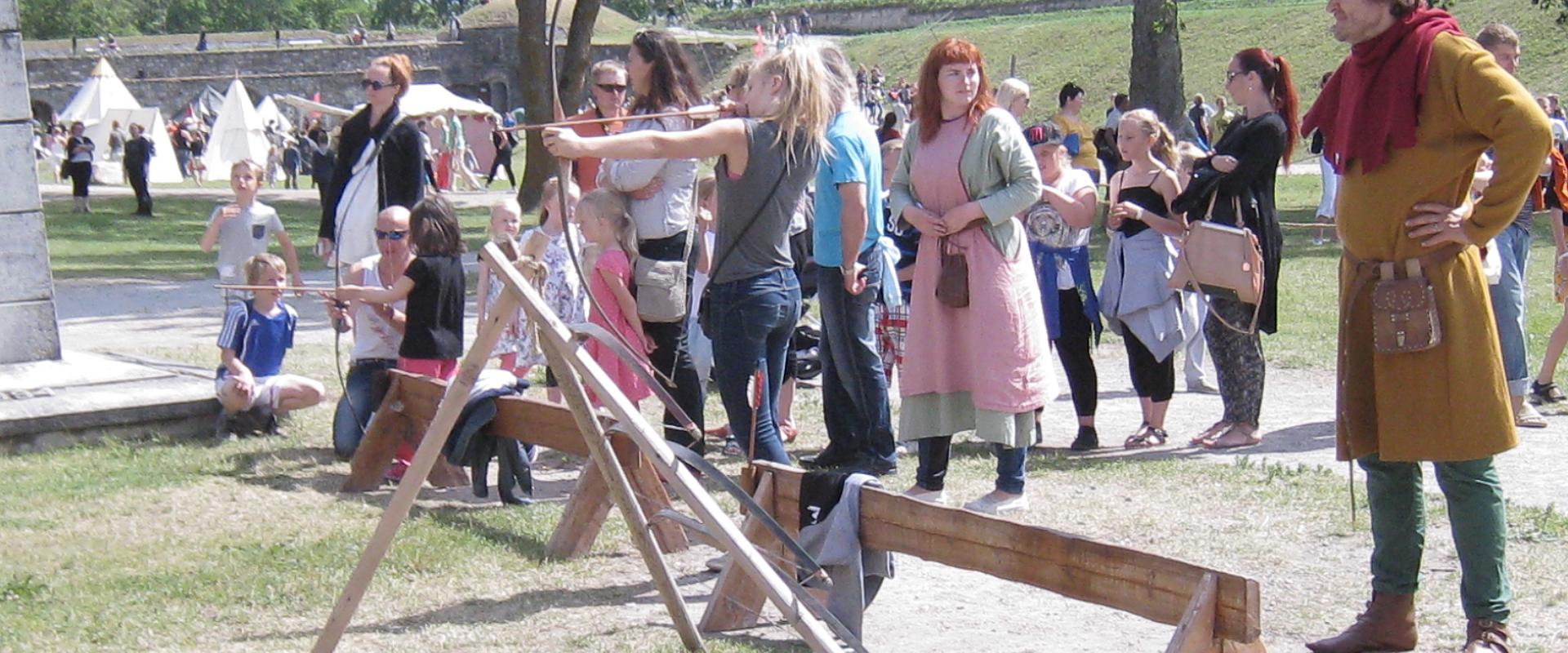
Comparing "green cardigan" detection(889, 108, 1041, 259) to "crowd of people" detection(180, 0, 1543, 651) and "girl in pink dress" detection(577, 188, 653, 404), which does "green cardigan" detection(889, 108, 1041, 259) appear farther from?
"girl in pink dress" detection(577, 188, 653, 404)

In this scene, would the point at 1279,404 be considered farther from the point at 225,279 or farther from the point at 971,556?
the point at 225,279

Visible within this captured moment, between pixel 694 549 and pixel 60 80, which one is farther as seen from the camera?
pixel 60 80

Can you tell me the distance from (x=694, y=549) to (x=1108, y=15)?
185ft

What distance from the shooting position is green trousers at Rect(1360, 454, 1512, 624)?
172 inches

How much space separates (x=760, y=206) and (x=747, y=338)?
47 cm

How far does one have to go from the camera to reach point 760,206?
566 centimetres

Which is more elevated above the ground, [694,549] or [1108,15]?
[1108,15]

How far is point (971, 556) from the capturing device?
446 cm

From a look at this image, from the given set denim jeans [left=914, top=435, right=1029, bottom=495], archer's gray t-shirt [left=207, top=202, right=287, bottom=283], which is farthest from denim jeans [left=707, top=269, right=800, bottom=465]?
archer's gray t-shirt [left=207, top=202, right=287, bottom=283]

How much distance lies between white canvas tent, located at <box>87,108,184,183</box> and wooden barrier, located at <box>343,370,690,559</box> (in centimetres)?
3524

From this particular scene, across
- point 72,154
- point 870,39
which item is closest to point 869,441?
point 72,154

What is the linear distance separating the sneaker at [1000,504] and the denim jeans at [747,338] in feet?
2.72

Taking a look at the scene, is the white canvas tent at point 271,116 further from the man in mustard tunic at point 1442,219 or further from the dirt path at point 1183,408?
the man in mustard tunic at point 1442,219

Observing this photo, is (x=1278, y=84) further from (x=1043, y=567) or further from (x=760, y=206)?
(x=1043, y=567)
